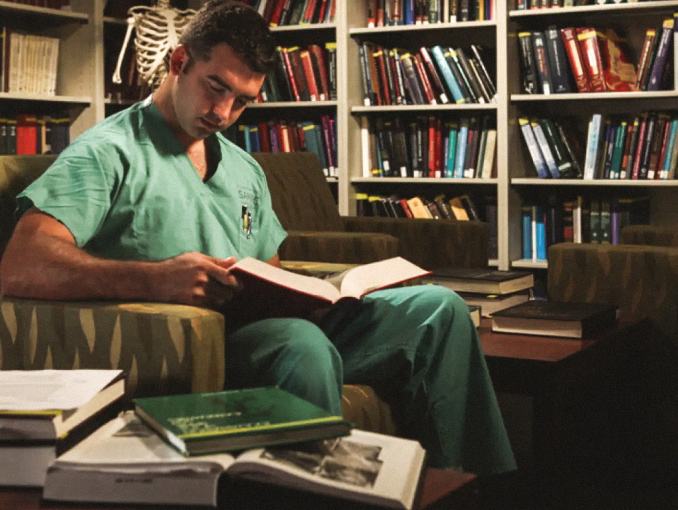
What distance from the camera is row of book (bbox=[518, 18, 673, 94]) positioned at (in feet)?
11.9

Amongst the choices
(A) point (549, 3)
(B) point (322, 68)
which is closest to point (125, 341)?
(A) point (549, 3)

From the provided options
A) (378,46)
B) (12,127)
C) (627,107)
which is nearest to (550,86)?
(627,107)

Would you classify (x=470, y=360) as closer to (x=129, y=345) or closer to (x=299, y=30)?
(x=129, y=345)

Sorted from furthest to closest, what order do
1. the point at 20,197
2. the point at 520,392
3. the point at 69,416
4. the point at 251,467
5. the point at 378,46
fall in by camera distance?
the point at 378,46, the point at 520,392, the point at 20,197, the point at 69,416, the point at 251,467

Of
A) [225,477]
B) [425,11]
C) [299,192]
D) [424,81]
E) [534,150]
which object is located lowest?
[225,477]

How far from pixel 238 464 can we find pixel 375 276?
810 millimetres

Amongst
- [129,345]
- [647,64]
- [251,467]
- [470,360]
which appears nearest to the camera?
[251,467]

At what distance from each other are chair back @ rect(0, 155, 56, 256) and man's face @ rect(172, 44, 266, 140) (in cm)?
31

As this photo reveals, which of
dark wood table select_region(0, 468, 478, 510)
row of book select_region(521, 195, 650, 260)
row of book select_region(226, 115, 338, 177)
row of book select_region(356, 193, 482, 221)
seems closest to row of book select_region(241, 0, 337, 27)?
row of book select_region(226, 115, 338, 177)

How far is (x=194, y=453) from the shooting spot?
0.99 m

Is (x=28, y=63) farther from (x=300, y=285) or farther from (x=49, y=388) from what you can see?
(x=49, y=388)

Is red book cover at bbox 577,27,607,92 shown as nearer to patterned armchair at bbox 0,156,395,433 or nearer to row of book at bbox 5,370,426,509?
patterned armchair at bbox 0,156,395,433

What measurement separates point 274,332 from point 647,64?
2.64m

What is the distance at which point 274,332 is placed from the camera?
1.50 metres
